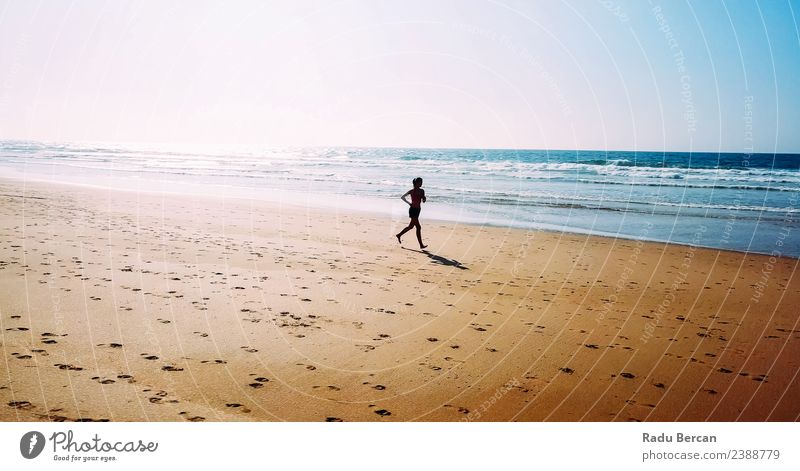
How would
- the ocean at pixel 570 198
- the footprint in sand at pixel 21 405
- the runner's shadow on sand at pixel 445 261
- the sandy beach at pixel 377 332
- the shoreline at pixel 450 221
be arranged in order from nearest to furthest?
1. the footprint in sand at pixel 21 405
2. the sandy beach at pixel 377 332
3. the runner's shadow on sand at pixel 445 261
4. the shoreline at pixel 450 221
5. the ocean at pixel 570 198

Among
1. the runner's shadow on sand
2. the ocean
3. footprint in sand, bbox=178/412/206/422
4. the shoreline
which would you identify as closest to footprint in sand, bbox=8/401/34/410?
footprint in sand, bbox=178/412/206/422

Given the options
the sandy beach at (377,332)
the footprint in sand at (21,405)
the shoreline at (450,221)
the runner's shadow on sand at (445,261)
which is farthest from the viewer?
the shoreline at (450,221)

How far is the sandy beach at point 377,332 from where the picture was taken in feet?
17.0

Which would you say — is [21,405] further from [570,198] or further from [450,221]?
[570,198]

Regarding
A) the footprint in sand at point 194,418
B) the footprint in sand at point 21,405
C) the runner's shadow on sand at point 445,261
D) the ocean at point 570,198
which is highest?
the ocean at point 570,198

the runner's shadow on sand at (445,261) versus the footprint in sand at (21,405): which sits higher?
the footprint in sand at (21,405)

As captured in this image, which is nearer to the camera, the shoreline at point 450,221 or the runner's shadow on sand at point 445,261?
the runner's shadow on sand at point 445,261

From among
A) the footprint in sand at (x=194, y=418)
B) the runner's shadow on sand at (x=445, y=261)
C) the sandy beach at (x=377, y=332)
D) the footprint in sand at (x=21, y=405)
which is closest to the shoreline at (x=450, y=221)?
the sandy beach at (x=377, y=332)

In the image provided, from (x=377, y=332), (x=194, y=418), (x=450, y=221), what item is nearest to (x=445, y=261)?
(x=377, y=332)

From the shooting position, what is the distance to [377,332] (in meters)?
7.25

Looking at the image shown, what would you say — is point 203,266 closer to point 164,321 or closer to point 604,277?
point 164,321

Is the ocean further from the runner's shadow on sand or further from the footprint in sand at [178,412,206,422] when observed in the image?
the footprint in sand at [178,412,206,422]

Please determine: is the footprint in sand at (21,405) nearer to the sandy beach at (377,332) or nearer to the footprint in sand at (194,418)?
the sandy beach at (377,332)
